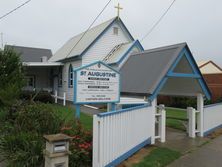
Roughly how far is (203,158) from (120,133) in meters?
2.78

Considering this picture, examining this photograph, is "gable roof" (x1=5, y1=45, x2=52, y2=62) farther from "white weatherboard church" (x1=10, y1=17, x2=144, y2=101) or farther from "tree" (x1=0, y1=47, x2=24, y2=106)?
"tree" (x1=0, y1=47, x2=24, y2=106)

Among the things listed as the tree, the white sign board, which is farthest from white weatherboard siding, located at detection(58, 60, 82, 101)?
the white sign board

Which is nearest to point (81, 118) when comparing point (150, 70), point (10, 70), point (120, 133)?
point (10, 70)

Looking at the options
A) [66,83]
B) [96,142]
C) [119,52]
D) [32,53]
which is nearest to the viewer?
[96,142]

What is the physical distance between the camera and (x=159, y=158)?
7.30 m

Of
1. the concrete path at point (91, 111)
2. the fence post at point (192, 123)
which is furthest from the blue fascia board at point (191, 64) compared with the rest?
the concrete path at point (91, 111)

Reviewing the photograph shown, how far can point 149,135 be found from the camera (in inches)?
346

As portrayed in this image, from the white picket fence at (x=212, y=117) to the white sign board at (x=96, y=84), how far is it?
5.19m

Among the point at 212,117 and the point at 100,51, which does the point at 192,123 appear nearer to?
the point at 212,117

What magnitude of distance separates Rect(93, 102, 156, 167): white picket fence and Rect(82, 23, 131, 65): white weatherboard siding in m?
12.5

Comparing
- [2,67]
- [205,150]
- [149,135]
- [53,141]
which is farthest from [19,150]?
[2,67]

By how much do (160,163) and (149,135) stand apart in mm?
1877

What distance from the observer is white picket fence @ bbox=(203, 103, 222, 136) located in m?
11.3

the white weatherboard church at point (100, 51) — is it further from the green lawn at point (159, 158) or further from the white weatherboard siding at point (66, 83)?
the green lawn at point (159, 158)
